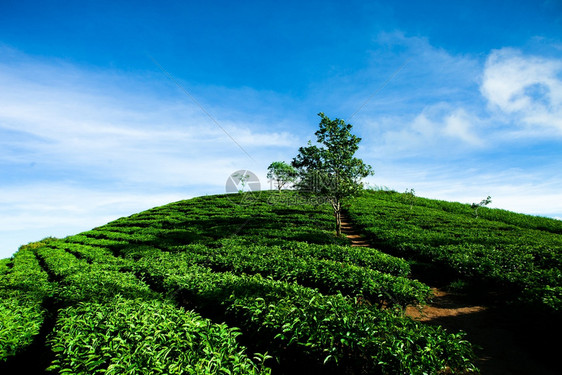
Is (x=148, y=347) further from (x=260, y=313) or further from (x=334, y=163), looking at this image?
(x=334, y=163)

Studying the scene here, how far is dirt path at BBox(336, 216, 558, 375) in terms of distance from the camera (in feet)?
21.9

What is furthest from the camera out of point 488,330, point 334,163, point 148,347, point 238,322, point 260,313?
point 334,163

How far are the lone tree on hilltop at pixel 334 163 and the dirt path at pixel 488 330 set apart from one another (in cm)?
1294

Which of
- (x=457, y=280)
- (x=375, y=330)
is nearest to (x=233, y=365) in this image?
(x=375, y=330)

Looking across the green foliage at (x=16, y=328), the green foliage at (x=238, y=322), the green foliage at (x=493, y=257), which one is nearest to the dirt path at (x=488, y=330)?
the green foliage at (x=493, y=257)

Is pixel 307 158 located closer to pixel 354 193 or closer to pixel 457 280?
pixel 354 193

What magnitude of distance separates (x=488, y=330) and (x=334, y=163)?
17767 mm

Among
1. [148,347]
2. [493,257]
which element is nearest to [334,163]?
[493,257]

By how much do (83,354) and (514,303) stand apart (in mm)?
12318

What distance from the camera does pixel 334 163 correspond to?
2462 centimetres

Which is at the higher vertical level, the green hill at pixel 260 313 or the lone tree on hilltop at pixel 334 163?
the lone tree on hilltop at pixel 334 163

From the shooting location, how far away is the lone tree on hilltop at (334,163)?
2433 centimetres

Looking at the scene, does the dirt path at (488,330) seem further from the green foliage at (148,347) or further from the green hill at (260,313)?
the green foliage at (148,347)

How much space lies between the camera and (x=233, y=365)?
3682 millimetres
